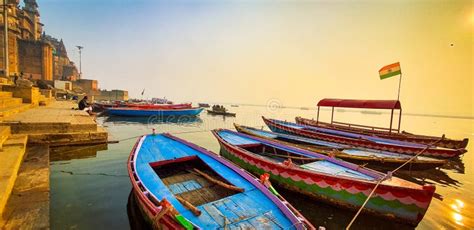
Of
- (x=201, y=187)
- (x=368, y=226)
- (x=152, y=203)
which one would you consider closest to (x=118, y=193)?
(x=201, y=187)

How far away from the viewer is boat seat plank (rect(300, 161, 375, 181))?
20.8 ft

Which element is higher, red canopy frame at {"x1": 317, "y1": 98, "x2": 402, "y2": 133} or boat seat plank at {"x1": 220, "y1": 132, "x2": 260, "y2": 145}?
red canopy frame at {"x1": 317, "y1": 98, "x2": 402, "y2": 133}

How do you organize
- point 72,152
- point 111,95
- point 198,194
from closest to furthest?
1. point 198,194
2. point 72,152
3. point 111,95

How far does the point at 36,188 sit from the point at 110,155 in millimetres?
5664

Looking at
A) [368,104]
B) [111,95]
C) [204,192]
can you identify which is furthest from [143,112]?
[111,95]

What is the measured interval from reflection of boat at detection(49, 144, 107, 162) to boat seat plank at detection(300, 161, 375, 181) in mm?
10949

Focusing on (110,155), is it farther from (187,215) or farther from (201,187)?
(187,215)

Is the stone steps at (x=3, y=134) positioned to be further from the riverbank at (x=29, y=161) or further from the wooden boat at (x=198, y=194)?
the wooden boat at (x=198, y=194)

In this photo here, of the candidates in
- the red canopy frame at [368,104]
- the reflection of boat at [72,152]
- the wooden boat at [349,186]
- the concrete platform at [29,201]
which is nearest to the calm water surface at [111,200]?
the reflection of boat at [72,152]

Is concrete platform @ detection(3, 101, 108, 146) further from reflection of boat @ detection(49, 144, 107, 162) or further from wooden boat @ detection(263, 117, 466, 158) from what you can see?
wooden boat @ detection(263, 117, 466, 158)

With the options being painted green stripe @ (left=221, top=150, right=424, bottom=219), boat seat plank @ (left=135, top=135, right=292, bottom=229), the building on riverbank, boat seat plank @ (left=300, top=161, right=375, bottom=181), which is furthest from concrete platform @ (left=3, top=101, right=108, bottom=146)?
the building on riverbank

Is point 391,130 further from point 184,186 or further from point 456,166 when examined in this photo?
point 184,186

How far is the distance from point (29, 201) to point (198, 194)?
407cm

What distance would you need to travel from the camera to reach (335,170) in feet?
22.6
